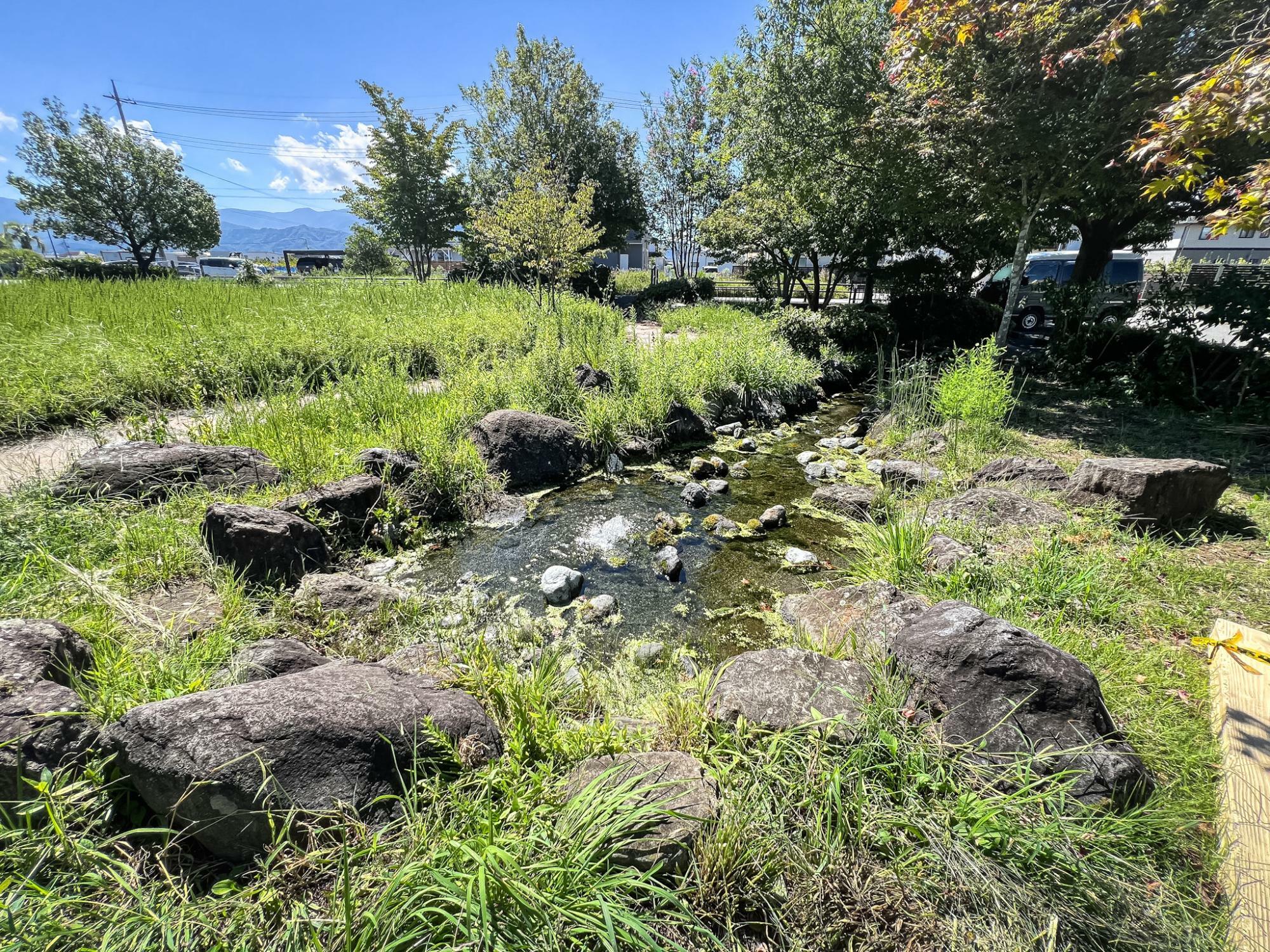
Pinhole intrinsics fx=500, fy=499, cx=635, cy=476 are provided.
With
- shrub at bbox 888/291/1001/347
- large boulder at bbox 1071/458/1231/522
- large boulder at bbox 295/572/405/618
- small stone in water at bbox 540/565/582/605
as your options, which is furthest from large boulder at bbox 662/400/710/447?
shrub at bbox 888/291/1001/347

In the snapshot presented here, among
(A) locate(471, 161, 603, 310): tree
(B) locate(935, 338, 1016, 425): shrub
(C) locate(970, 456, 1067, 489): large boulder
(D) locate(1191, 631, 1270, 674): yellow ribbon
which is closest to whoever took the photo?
(D) locate(1191, 631, 1270, 674): yellow ribbon

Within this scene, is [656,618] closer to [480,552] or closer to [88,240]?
[480,552]

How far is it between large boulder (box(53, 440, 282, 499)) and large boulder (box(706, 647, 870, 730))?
13.8 ft

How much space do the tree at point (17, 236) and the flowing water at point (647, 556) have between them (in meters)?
37.7

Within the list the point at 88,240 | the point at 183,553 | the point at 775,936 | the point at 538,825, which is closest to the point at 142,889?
the point at 538,825

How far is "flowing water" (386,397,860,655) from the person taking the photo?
3965 millimetres

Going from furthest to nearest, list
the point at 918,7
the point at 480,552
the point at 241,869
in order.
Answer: the point at 918,7
the point at 480,552
the point at 241,869

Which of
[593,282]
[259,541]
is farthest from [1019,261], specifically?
[593,282]

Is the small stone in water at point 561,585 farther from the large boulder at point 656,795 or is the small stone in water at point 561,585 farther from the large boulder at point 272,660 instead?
the large boulder at point 656,795

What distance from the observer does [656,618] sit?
3926 mm

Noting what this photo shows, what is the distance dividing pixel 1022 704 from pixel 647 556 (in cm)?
310

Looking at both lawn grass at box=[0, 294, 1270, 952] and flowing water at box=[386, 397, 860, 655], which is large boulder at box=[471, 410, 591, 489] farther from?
lawn grass at box=[0, 294, 1270, 952]

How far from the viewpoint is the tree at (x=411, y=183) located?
17.1m

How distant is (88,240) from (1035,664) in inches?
1400
